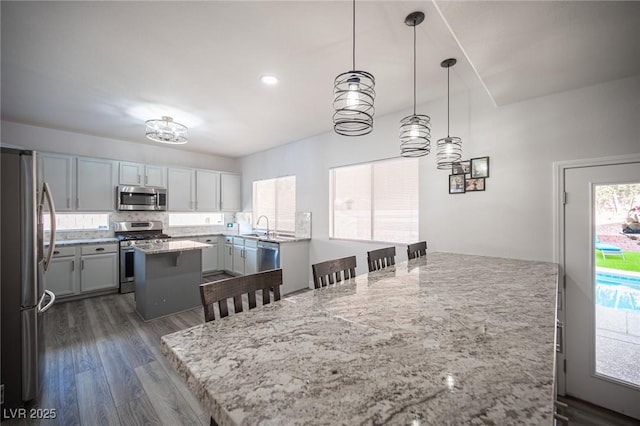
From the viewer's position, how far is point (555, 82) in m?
2.19

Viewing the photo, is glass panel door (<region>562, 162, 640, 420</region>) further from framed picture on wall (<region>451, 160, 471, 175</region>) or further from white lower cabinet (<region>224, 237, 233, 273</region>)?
white lower cabinet (<region>224, 237, 233, 273</region>)

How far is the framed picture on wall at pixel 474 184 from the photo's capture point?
9.18 ft

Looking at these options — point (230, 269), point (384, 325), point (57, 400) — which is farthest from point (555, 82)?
point (230, 269)

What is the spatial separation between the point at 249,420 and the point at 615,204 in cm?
307

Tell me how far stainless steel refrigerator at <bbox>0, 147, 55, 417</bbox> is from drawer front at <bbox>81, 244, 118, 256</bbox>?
277cm

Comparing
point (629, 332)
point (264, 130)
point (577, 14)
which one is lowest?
point (629, 332)

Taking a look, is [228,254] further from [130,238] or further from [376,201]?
[376,201]

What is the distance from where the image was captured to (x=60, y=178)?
13.5 feet

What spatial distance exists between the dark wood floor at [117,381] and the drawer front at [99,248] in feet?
3.88

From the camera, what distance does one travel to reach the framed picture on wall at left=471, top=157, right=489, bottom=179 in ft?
9.07

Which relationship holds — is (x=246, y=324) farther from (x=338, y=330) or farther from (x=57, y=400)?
(x=57, y=400)

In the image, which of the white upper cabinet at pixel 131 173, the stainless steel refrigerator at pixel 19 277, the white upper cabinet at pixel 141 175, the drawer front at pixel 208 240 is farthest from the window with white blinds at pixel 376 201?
the white upper cabinet at pixel 131 173

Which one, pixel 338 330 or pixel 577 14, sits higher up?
pixel 577 14

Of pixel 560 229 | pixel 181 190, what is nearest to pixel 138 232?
pixel 181 190
